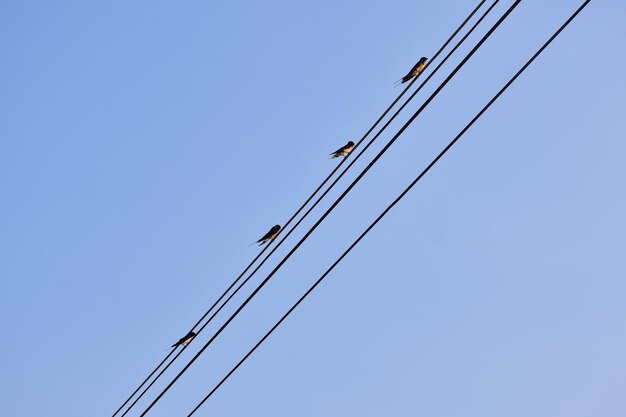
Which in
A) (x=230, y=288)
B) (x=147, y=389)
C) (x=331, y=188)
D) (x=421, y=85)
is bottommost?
(x=147, y=389)

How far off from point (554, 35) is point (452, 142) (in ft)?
3.81

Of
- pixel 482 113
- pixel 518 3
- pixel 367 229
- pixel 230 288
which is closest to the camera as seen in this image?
pixel 518 3

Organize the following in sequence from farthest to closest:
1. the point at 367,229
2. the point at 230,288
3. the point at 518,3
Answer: the point at 230,288 < the point at 367,229 < the point at 518,3

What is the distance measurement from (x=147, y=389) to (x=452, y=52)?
168 inches

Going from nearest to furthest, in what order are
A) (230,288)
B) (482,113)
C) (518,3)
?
Result: (518,3) → (482,113) → (230,288)

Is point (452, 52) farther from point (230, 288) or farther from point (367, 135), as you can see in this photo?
point (230, 288)

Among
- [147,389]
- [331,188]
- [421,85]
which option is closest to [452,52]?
[421,85]

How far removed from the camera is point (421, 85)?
290 inches

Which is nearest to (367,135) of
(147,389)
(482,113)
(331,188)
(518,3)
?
(331,188)

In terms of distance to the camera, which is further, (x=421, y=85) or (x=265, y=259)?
(x=265, y=259)

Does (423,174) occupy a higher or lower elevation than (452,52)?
lower

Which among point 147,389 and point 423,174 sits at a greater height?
point 423,174

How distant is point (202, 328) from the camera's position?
8422mm

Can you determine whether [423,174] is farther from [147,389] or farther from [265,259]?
[147,389]
